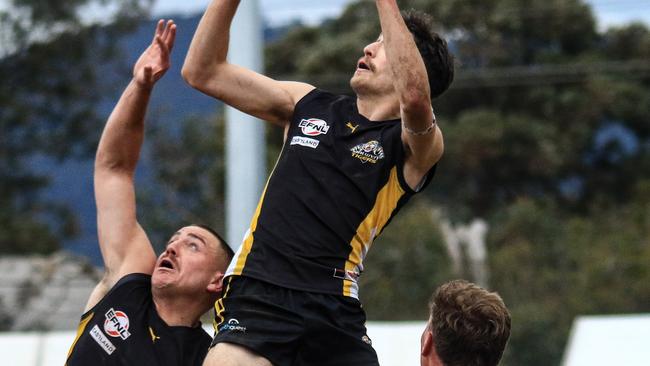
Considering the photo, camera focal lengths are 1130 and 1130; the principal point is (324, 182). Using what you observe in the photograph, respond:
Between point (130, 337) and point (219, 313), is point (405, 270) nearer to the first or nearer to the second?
point (130, 337)

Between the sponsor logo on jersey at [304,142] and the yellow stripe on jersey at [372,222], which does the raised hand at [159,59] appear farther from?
the yellow stripe on jersey at [372,222]

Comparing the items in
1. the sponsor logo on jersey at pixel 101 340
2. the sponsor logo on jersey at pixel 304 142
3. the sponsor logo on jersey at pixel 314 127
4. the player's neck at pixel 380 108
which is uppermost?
the player's neck at pixel 380 108

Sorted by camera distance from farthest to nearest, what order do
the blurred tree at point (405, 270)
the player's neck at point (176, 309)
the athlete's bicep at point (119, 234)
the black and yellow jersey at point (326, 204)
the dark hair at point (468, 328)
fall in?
the blurred tree at point (405, 270), the athlete's bicep at point (119, 234), the player's neck at point (176, 309), the black and yellow jersey at point (326, 204), the dark hair at point (468, 328)

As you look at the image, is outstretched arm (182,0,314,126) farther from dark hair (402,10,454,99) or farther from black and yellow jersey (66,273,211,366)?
black and yellow jersey (66,273,211,366)

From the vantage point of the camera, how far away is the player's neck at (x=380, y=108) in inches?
174

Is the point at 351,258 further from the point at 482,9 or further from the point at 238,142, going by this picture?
the point at 482,9

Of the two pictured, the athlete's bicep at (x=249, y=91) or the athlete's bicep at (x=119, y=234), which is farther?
the athlete's bicep at (x=119, y=234)

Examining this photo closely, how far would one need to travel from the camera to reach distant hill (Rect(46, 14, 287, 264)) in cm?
2070

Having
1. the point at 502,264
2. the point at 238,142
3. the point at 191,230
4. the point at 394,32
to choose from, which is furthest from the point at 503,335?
the point at 502,264

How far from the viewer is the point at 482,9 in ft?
63.9

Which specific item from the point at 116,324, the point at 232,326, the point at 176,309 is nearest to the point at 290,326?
the point at 232,326

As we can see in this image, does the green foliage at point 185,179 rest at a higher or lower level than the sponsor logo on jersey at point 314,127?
A: lower

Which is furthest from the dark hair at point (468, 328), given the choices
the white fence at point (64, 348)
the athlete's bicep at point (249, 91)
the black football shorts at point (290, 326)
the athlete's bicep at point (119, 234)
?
the white fence at point (64, 348)

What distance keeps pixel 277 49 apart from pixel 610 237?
6.75 meters
